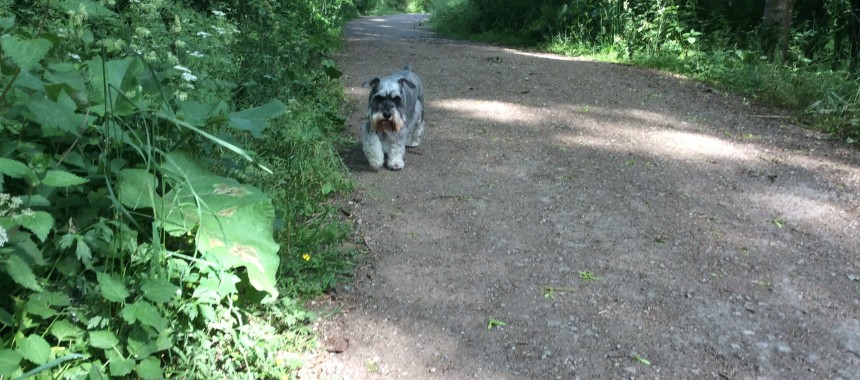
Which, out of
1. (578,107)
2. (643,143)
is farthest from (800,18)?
(643,143)

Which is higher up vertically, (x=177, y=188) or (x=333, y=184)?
(x=177, y=188)

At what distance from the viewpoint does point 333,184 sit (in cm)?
579

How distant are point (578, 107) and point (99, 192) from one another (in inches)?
270

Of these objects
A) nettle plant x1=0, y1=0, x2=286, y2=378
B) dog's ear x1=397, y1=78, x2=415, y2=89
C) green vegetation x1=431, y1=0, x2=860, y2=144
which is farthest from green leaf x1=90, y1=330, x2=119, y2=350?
green vegetation x1=431, y1=0, x2=860, y2=144

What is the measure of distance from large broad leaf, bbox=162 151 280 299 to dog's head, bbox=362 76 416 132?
291 cm

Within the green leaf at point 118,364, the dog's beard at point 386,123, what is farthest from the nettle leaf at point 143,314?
the dog's beard at point 386,123

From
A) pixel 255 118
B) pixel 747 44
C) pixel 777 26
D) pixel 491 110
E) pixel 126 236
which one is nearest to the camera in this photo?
pixel 126 236

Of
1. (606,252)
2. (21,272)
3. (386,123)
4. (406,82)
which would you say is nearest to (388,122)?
(386,123)

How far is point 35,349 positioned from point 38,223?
488 millimetres

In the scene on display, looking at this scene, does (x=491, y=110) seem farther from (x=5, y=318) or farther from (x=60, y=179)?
(x=5, y=318)

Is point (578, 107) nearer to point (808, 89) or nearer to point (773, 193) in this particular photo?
point (808, 89)

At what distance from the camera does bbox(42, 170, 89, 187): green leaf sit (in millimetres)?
2824

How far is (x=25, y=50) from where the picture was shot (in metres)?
2.82

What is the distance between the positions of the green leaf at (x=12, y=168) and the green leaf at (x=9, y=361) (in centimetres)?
67
